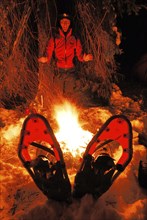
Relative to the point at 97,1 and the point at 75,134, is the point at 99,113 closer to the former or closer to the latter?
the point at 75,134

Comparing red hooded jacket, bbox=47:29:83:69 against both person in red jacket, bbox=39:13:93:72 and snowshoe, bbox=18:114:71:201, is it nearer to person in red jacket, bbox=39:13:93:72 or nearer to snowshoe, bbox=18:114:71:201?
person in red jacket, bbox=39:13:93:72

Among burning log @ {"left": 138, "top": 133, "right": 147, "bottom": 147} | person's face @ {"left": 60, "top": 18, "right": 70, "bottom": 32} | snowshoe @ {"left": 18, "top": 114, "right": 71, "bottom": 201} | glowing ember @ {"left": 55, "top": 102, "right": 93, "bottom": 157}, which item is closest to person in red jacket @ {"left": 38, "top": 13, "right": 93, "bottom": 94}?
person's face @ {"left": 60, "top": 18, "right": 70, "bottom": 32}

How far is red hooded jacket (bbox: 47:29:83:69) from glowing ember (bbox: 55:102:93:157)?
110cm

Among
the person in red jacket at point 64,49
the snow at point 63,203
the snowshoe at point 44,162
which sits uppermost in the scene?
the person in red jacket at point 64,49

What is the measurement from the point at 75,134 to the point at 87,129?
46 centimetres

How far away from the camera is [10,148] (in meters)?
5.18

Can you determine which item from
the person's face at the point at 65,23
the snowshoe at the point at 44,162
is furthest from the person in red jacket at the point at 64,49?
the snowshoe at the point at 44,162

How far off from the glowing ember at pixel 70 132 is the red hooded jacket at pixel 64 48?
1102 mm

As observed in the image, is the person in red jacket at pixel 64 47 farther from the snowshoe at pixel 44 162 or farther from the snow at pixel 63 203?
Answer: the snowshoe at pixel 44 162

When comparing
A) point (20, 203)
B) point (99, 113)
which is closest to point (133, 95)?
point (99, 113)

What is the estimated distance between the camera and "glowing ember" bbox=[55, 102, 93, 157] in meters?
5.03

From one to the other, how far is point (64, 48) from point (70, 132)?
172cm

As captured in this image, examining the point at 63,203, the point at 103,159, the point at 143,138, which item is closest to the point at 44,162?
the point at 63,203

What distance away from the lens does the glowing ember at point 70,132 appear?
16.5 ft
